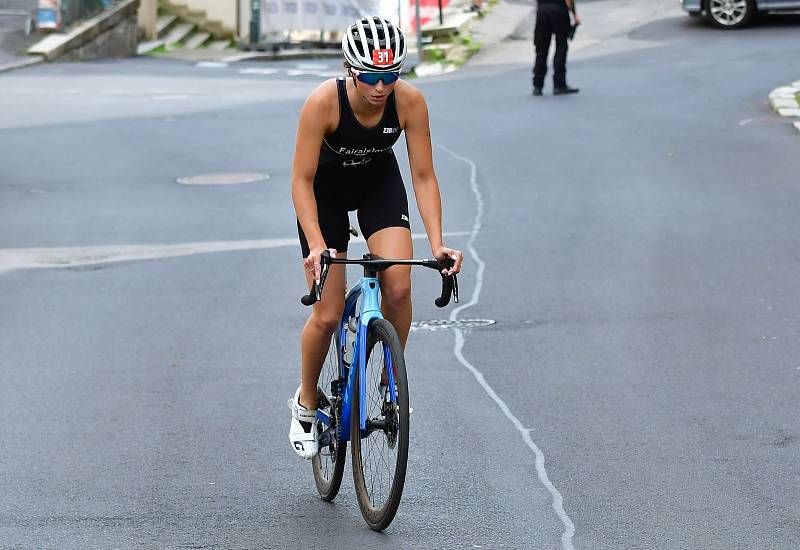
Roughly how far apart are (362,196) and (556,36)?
15877 mm

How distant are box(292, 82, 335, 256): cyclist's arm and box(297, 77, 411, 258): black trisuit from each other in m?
0.09

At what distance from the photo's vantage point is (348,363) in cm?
638

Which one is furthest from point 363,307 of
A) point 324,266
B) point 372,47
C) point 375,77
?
point 372,47

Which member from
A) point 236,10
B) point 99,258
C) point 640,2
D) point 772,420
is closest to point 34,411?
point 772,420

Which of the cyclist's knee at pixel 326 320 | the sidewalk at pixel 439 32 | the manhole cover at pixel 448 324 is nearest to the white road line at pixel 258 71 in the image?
the sidewalk at pixel 439 32

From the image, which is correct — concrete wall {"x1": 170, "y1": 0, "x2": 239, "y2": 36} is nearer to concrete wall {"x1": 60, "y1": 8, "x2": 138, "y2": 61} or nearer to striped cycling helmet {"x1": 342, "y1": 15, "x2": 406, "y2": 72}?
concrete wall {"x1": 60, "y1": 8, "x2": 138, "y2": 61}

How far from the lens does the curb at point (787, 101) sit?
18.9 metres

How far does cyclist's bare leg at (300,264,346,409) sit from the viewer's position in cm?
629

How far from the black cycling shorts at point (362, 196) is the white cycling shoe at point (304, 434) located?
681 millimetres

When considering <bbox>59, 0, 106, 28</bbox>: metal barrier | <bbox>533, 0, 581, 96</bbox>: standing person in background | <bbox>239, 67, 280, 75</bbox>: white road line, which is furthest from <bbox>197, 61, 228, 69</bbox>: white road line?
<bbox>533, 0, 581, 96</bbox>: standing person in background

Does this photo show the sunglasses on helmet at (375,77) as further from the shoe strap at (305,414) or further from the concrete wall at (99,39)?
the concrete wall at (99,39)

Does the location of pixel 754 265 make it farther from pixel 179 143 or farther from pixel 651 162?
pixel 179 143

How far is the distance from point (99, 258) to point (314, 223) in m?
6.70

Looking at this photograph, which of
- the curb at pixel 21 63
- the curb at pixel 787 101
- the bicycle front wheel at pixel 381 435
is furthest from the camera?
the curb at pixel 21 63
